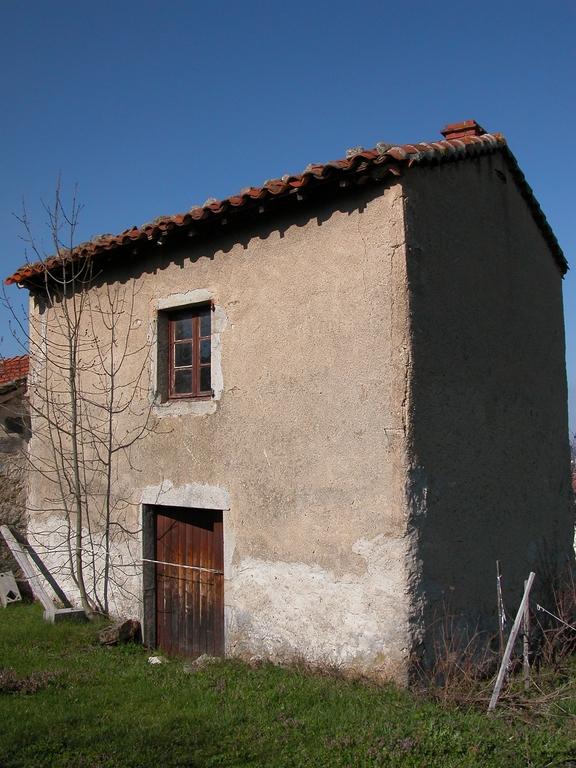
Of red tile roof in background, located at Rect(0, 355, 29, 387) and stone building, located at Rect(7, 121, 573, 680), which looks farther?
red tile roof in background, located at Rect(0, 355, 29, 387)

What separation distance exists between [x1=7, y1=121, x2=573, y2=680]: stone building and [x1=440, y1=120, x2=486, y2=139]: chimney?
2 cm

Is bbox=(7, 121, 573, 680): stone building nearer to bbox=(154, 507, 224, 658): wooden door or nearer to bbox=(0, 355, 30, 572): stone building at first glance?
bbox=(154, 507, 224, 658): wooden door

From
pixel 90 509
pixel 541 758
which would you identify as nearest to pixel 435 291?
pixel 541 758

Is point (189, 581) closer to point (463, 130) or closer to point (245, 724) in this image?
point (245, 724)

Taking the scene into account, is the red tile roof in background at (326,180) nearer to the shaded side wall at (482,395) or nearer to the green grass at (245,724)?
the shaded side wall at (482,395)

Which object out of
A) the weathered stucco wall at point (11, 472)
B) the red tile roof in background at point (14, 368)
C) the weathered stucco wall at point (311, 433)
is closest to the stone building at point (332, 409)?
the weathered stucco wall at point (311, 433)

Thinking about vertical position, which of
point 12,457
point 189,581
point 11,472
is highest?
point 12,457

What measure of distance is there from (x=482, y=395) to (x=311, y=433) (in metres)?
1.78

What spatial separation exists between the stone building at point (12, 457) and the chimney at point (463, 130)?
615 cm

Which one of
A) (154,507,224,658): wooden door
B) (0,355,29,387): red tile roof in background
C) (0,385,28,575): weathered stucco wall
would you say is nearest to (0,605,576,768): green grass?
(154,507,224,658): wooden door

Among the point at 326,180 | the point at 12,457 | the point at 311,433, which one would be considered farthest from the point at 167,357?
the point at 12,457

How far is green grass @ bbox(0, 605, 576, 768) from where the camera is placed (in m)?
4.17

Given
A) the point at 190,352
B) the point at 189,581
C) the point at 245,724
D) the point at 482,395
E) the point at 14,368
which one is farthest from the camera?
the point at 14,368

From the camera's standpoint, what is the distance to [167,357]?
7.50 m
